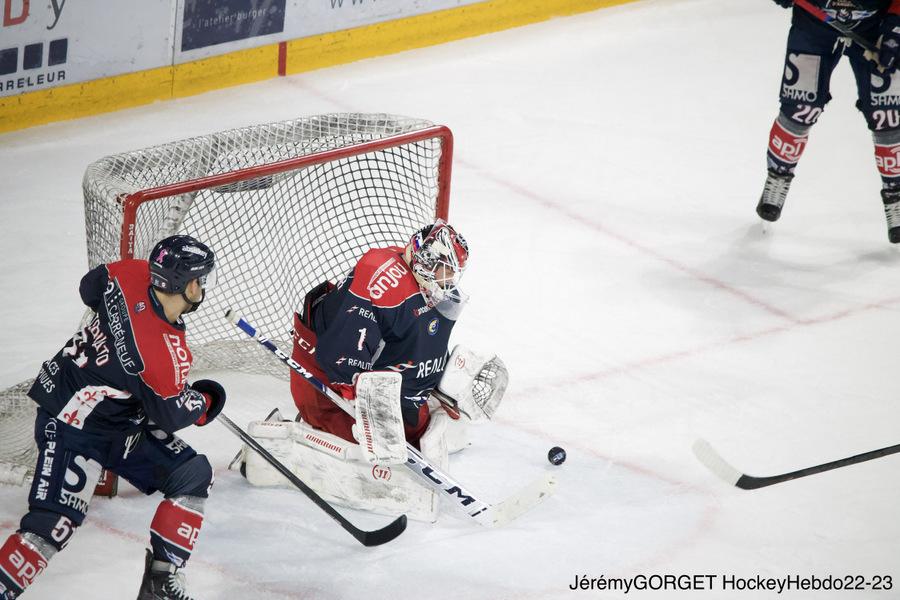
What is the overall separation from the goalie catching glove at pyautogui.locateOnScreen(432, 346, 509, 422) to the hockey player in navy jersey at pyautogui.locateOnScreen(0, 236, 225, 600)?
0.95 m

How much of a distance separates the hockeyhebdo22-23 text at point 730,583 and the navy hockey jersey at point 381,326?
0.78m

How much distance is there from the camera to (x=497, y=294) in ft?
16.6

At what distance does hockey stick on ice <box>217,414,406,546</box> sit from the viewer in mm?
3346

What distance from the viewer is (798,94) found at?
5.28 m

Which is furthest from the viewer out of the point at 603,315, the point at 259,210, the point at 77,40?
the point at 77,40

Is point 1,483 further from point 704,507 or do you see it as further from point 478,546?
point 704,507

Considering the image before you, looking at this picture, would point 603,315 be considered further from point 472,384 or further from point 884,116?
point 884,116

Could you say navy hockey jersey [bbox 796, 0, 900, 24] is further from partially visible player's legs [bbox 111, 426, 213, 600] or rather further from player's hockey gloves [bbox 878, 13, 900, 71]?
partially visible player's legs [bbox 111, 426, 213, 600]

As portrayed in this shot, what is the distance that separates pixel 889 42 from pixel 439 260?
8.16ft

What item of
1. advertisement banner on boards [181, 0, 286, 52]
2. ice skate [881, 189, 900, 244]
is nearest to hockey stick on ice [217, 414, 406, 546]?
ice skate [881, 189, 900, 244]

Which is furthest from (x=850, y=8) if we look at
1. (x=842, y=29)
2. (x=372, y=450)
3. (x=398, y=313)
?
(x=372, y=450)

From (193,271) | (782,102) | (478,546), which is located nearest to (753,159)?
(782,102)

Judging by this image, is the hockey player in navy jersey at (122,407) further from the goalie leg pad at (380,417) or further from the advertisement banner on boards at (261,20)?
the advertisement banner on boards at (261,20)

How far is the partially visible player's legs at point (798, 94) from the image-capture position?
17.0 feet
